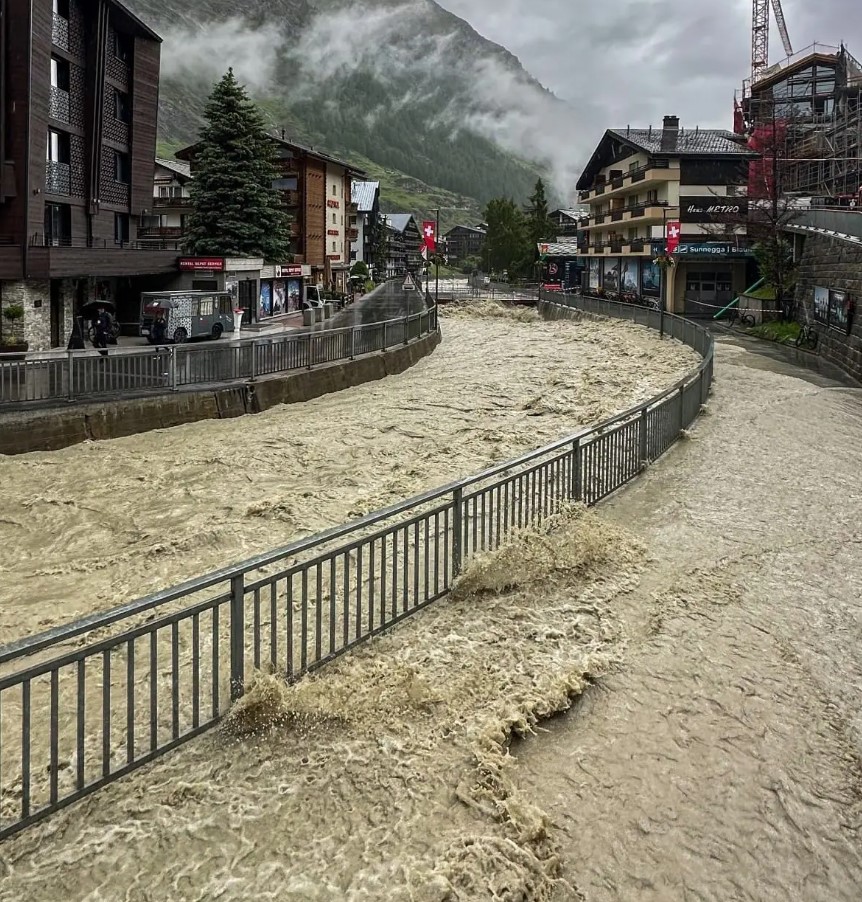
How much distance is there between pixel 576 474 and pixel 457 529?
309cm

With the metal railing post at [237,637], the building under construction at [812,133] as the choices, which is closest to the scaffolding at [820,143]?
the building under construction at [812,133]

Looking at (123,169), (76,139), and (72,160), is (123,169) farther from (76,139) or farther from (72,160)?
(72,160)

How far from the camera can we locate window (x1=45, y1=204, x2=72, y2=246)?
113 ft

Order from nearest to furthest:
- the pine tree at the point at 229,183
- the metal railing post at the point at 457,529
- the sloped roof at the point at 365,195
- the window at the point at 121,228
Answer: the metal railing post at the point at 457,529 → the window at the point at 121,228 → the pine tree at the point at 229,183 → the sloped roof at the point at 365,195

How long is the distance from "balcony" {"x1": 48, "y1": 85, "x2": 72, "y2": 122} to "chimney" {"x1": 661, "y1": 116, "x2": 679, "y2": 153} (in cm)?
4193

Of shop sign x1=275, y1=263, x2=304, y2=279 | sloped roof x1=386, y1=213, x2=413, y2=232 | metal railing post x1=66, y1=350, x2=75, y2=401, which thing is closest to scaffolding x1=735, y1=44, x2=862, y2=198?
shop sign x1=275, y1=263, x2=304, y2=279

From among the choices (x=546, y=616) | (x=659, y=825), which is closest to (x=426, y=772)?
(x=659, y=825)

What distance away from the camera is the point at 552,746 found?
6531mm

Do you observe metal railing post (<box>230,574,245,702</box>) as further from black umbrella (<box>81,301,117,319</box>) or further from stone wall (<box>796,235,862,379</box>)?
stone wall (<box>796,235,862,379</box>)

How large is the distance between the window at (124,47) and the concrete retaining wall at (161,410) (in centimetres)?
2257

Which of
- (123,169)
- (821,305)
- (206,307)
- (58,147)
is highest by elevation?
(123,169)

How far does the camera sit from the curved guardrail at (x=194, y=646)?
211 inches

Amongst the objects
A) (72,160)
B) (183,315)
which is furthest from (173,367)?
(72,160)

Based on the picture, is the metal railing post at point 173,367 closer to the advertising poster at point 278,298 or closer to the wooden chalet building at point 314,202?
the advertising poster at point 278,298
